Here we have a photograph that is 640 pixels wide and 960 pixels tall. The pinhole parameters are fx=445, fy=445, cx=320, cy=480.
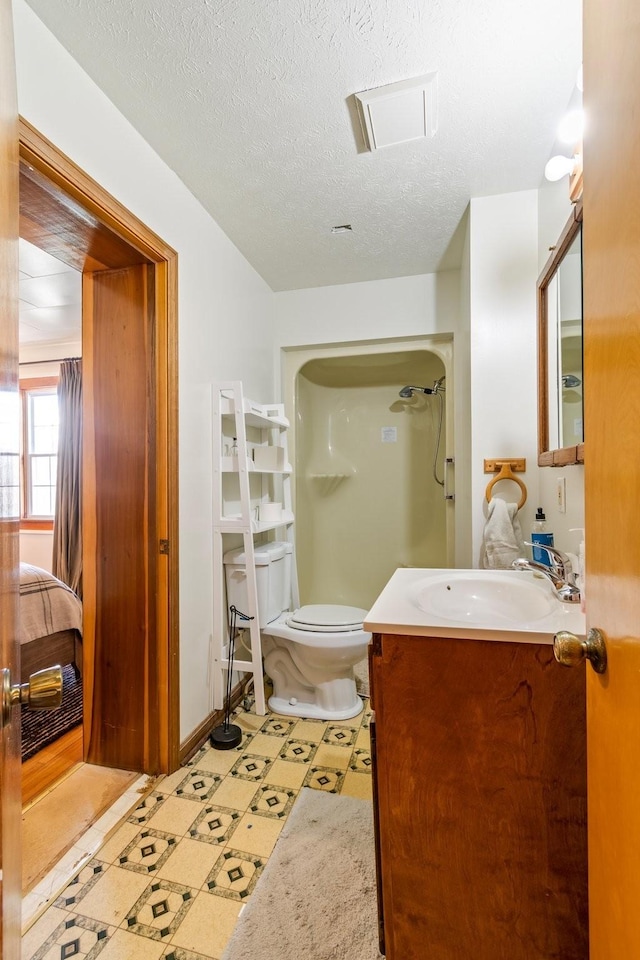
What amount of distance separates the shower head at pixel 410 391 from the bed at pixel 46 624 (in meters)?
2.58

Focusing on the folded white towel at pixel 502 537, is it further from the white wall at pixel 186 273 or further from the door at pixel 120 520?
the door at pixel 120 520

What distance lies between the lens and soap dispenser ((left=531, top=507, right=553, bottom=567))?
4.98 feet

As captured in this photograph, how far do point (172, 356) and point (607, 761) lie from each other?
170cm

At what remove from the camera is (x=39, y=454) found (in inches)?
160

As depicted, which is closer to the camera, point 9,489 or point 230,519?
point 9,489

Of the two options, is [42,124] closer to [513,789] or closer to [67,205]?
[67,205]

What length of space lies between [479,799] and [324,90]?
1.98 m

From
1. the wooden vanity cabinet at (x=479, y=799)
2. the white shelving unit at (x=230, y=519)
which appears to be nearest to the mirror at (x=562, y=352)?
the wooden vanity cabinet at (x=479, y=799)

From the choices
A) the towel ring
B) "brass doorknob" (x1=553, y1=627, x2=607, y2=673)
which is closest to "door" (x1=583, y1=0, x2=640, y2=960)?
"brass doorknob" (x1=553, y1=627, x2=607, y2=673)

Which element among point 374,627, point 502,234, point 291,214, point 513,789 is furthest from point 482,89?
point 513,789

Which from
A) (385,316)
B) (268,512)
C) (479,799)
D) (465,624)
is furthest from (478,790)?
(385,316)

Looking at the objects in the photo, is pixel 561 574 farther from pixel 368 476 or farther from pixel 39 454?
pixel 39 454

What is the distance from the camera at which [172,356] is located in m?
1.72

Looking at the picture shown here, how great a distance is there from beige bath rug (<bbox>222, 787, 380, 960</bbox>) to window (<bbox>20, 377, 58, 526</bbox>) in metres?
3.55
